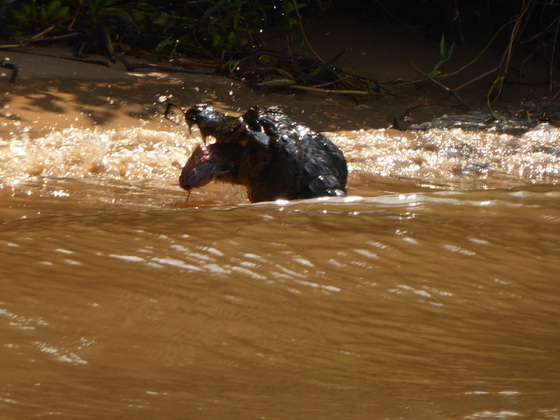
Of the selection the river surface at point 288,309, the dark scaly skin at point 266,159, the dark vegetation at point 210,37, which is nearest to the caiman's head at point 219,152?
the dark scaly skin at point 266,159

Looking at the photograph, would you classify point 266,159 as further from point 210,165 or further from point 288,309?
point 288,309

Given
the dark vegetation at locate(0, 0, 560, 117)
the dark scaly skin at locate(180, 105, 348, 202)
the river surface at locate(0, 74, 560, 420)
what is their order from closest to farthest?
the river surface at locate(0, 74, 560, 420), the dark scaly skin at locate(180, 105, 348, 202), the dark vegetation at locate(0, 0, 560, 117)

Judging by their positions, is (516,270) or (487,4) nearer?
(516,270)

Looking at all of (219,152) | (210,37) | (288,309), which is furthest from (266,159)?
(210,37)

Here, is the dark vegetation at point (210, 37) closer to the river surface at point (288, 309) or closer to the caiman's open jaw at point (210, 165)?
the caiman's open jaw at point (210, 165)

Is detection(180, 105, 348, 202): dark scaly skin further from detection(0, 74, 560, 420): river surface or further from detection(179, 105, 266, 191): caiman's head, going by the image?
detection(0, 74, 560, 420): river surface

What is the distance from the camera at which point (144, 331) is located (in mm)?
1791

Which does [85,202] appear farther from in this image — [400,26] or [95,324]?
[400,26]

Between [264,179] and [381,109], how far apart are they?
2.52 m

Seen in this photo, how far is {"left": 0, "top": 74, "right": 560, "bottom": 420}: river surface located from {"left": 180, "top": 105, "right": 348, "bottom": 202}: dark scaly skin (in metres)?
0.39

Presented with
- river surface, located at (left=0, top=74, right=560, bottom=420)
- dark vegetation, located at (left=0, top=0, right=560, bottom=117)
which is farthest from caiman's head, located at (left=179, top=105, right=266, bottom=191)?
dark vegetation, located at (left=0, top=0, right=560, bottom=117)

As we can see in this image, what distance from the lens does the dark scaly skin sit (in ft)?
12.3

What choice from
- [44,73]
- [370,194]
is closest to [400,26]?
[44,73]

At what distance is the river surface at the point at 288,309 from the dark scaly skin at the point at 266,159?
0.39 m
